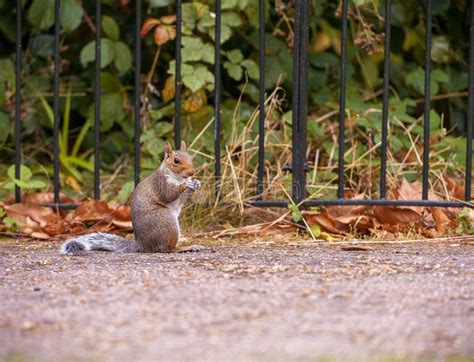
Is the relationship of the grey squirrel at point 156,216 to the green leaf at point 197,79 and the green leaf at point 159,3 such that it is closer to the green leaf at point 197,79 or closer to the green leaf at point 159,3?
the green leaf at point 197,79

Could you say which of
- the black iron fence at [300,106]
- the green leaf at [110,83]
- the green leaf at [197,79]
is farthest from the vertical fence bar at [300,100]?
the green leaf at [110,83]

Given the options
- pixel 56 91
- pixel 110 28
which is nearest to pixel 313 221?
pixel 56 91

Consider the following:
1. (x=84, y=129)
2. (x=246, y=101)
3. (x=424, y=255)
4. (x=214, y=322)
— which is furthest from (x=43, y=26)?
(x=214, y=322)

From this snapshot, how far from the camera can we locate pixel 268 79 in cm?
703

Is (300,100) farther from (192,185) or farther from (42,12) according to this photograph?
(42,12)

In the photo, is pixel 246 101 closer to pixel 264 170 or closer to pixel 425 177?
pixel 264 170

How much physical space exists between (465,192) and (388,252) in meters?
1.03

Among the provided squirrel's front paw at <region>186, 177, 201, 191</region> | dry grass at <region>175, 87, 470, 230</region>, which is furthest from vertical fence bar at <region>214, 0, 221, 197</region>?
squirrel's front paw at <region>186, 177, 201, 191</region>

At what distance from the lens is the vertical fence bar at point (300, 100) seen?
19.3 feet

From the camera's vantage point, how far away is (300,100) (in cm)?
591

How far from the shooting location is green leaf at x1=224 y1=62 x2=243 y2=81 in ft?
22.3

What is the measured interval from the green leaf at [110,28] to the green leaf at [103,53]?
0.20 feet

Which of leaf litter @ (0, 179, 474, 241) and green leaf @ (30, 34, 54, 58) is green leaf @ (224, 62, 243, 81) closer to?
leaf litter @ (0, 179, 474, 241)

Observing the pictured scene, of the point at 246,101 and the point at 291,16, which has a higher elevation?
the point at 291,16
